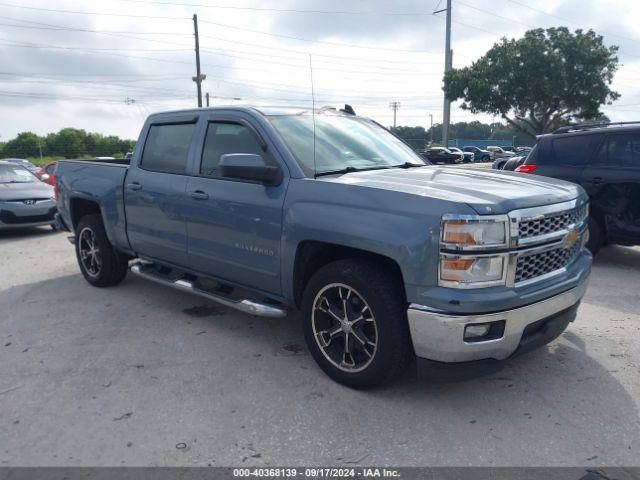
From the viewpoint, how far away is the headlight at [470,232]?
2793 millimetres

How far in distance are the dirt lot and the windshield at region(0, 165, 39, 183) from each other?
643 centimetres

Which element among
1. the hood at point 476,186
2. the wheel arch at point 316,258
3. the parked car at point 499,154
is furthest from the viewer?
the parked car at point 499,154

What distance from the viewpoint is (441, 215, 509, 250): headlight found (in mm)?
2793

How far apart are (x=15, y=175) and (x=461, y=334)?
34.0ft

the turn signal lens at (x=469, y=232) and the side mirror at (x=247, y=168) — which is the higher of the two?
the side mirror at (x=247, y=168)

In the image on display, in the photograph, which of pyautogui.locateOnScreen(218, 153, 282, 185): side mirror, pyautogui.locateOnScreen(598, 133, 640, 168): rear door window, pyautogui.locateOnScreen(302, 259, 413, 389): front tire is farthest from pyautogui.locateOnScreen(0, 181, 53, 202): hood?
pyautogui.locateOnScreen(598, 133, 640, 168): rear door window

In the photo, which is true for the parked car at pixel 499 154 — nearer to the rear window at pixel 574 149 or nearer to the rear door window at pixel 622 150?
the rear window at pixel 574 149

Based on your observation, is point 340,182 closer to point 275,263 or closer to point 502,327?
point 275,263

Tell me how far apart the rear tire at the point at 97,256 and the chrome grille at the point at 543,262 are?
4331 mm

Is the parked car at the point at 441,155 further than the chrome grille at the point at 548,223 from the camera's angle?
Yes

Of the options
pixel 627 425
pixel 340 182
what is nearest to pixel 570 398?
pixel 627 425

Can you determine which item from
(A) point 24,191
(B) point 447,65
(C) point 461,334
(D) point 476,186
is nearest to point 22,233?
(A) point 24,191

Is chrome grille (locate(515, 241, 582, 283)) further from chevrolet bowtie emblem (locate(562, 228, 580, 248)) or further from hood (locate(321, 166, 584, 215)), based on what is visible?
hood (locate(321, 166, 584, 215))

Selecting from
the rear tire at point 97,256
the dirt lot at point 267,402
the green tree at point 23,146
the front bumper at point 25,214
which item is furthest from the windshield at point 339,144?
the green tree at point 23,146
